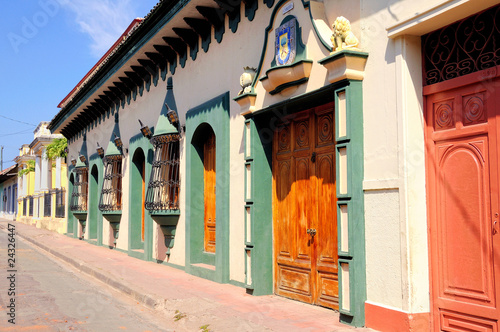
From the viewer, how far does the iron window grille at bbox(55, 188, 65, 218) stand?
26.3 metres

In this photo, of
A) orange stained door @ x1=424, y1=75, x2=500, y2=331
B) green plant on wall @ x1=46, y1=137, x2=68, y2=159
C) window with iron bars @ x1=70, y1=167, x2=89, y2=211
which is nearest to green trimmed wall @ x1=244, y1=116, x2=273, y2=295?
orange stained door @ x1=424, y1=75, x2=500, y2=331

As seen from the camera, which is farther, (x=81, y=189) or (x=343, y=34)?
(x=81, y=189)

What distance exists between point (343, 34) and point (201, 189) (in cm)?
558

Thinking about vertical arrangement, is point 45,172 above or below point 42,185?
above

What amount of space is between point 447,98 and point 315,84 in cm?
182

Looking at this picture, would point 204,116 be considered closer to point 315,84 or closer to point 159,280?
point 159,280

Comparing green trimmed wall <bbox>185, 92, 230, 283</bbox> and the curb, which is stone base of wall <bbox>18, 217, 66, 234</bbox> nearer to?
the curb

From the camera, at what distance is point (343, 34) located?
19.2ft

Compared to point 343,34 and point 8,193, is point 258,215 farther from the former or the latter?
point 8,193

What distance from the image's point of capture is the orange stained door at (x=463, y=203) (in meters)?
4.61

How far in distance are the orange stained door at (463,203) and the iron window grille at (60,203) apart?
23842mm

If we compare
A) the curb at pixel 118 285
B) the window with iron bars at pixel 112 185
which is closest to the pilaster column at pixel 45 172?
the window with iron bars at pixel 112 185

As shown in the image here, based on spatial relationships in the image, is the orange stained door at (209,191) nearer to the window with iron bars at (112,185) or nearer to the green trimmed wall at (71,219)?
the window with iron bars at (112,185)

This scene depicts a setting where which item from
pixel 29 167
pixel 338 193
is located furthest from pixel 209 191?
pixel 29 167
